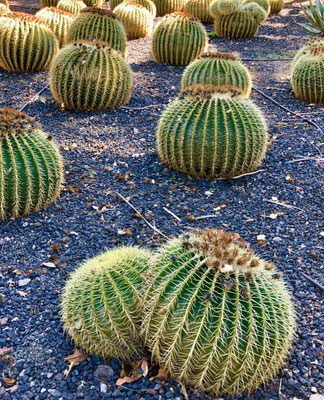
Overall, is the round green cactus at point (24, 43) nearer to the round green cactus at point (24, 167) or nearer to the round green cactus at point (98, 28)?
the round green cactus at point (98, 28)

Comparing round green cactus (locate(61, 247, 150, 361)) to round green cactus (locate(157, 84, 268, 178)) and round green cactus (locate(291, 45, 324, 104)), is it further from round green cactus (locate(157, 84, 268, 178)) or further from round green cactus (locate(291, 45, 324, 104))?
round green cactus (locate(291, 45, 324, 104))

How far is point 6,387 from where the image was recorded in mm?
2379

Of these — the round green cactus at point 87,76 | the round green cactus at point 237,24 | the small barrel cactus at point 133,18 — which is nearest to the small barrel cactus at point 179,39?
the small barrel cactus at point 133,18

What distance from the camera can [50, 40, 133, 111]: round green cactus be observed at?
18.5 feet

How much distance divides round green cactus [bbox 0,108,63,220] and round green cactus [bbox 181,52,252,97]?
2616 mm

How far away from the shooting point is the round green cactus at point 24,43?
22.4ft

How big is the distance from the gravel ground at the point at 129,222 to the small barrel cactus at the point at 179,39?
1.65m

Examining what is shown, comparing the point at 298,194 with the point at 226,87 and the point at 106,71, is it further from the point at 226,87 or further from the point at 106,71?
the point at 106,71

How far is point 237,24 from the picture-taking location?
10.4 meters

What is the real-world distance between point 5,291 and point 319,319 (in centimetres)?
206

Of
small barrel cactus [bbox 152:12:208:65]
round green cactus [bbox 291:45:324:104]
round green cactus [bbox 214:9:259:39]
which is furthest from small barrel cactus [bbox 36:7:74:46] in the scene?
round green cactus [bbox 291:45:324:104]

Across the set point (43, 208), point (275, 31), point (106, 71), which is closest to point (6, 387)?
point (43, 208)

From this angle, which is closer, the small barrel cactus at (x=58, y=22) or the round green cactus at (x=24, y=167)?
the round green cactus at (x=24, y=167)

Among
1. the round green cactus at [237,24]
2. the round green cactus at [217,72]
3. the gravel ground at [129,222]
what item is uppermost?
the round green cactus at [217,72]
